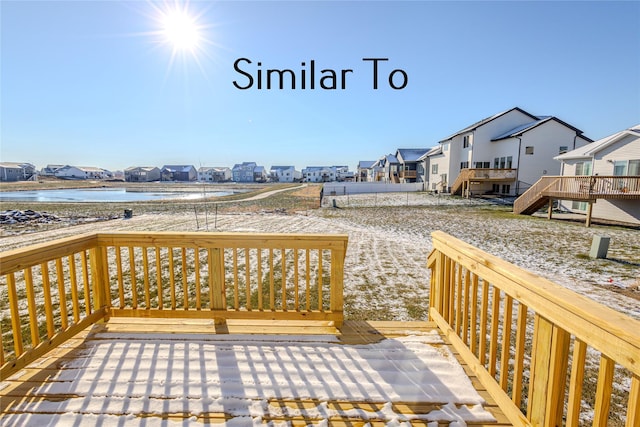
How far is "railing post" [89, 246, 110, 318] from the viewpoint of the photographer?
367 centimetres

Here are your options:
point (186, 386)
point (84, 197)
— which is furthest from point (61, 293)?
point (84, 197)

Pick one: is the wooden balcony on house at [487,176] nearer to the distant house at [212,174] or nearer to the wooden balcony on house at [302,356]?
the wooden balcony on house at [302,356]

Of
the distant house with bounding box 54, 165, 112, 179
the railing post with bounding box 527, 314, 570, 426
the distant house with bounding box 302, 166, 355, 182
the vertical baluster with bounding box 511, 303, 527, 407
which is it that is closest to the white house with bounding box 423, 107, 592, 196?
the vertical baluster with bounding box 511, 303, 527, 407

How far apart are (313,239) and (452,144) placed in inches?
1291

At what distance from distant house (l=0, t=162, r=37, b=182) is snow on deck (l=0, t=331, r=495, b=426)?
378 ft

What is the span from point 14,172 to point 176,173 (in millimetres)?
41641

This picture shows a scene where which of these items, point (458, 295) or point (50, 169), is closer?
point (458, 295)

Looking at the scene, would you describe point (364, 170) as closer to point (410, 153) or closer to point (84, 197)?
point (410, 153)

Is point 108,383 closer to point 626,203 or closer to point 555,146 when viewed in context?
point 626,203

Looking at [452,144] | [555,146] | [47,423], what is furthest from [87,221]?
[555,146]

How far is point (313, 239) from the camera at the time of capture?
12.0ft

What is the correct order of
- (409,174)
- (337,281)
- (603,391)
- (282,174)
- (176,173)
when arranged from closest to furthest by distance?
(603,391) → (337,281) → (409,174) → (176,173) → (282,174)

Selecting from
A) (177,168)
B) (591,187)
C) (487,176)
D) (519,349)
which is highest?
(177,168)

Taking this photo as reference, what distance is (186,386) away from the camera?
2.64 m
